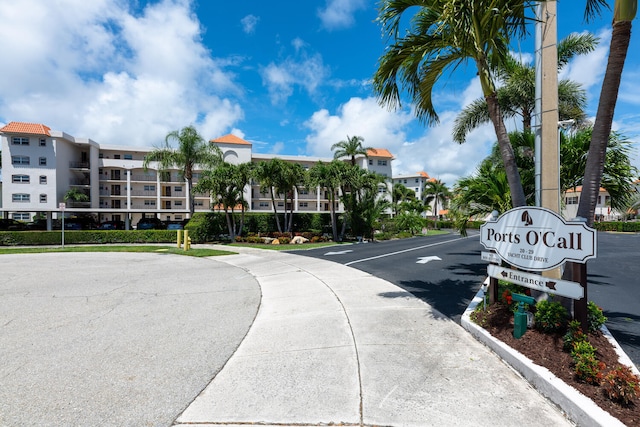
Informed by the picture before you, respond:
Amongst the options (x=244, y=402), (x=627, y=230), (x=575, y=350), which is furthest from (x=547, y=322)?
(x=627, y=230)

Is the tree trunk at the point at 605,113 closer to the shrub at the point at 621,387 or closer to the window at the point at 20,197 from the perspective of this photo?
the shrub at the point at 621,387

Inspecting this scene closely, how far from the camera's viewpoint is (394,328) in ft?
17.4

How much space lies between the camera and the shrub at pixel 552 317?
4191mm

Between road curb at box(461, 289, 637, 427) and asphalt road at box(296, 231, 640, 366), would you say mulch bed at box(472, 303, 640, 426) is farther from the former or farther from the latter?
asphalt road at box(296, 231, 640, 366)

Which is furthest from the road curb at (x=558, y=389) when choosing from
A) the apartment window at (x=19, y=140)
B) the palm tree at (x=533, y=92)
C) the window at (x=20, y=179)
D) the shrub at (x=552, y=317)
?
the apartment window at (x=19, y=140)

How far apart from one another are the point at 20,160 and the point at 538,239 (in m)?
53.5

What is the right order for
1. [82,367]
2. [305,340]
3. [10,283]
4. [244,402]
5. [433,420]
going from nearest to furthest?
[433,420], [244,402], [82,367], [305,340], [10,283]

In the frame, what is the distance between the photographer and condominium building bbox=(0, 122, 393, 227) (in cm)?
3825

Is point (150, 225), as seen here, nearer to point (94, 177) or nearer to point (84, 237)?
point (84, 237)

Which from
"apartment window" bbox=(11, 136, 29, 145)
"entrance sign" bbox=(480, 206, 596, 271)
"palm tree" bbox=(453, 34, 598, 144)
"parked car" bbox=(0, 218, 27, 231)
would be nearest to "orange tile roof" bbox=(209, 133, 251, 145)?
"apartment window" bbox=(11, 136, 29, 145)

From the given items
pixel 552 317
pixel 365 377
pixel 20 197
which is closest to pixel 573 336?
pixel 552 317

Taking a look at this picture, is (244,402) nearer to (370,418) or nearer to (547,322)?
(370,418)

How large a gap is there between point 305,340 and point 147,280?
7420 mm

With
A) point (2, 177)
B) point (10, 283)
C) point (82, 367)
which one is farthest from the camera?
point (2, 177)
